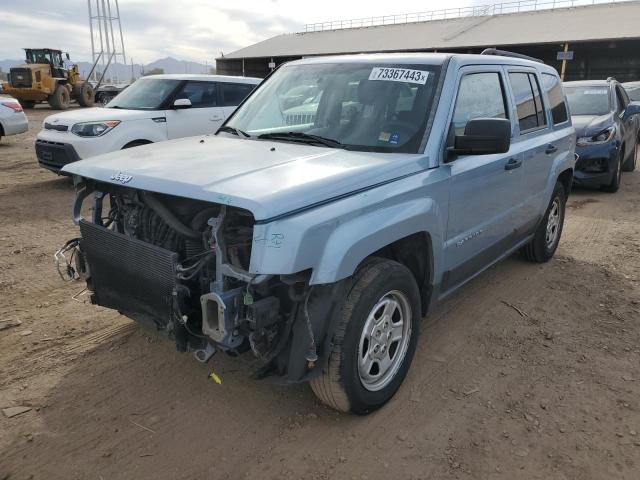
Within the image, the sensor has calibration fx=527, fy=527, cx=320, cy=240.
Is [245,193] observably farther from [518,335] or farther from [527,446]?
[518,335]

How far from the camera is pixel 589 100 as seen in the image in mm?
9641

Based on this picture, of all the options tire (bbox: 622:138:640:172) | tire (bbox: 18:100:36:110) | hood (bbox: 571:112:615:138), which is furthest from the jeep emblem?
tire (bbox: 18:100:36:110)

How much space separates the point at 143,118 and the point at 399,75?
6004 mm

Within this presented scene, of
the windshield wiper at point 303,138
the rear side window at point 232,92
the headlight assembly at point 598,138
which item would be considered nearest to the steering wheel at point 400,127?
the windshield wiper at point 303,138

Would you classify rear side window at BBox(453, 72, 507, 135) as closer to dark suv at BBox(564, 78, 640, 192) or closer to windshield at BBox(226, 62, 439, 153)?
windshield at BBox(226, 62, 439, 153)

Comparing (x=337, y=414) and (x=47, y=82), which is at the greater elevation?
(x=47, y=82)

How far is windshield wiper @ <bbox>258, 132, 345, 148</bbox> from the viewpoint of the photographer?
11.0 ft

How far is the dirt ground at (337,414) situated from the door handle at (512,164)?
120cm

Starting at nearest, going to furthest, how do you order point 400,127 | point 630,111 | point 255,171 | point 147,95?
point 255,171 → point 400,127 → point 147,95 → point 630,111

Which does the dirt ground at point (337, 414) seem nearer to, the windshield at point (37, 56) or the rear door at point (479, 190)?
the rear door at point (479, 190)

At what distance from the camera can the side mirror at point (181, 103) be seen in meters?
8.49

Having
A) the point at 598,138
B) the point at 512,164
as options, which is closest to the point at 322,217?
the point at 512,164

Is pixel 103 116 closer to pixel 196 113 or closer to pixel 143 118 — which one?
pixel 143 118

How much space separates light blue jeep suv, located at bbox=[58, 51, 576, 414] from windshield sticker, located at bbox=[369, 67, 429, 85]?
0.01 meters
